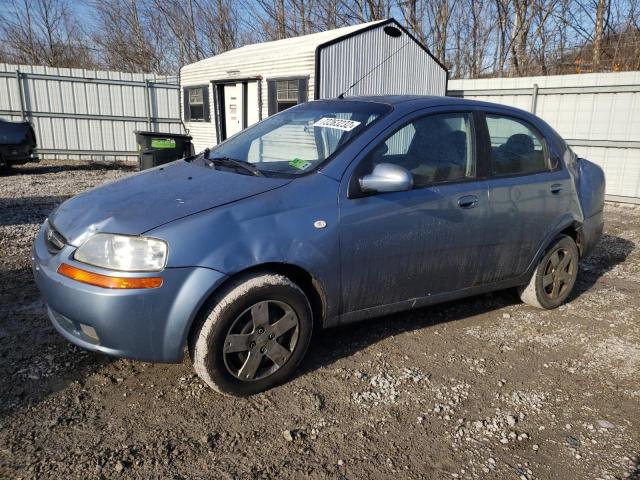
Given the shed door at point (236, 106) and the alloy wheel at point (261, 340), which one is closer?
the alloy wheel at point (261, 340)

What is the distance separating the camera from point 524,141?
4074 mm

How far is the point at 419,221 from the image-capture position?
330cm

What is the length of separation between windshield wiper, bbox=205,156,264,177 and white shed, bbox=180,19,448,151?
7.72 m

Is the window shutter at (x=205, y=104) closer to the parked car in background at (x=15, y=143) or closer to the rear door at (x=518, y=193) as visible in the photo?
the parked car in background at (x=15, y=143)

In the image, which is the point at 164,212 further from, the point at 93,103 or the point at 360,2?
the point at 360,2

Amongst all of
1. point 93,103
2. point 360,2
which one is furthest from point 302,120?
point 360,2

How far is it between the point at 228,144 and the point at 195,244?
1.55 meters

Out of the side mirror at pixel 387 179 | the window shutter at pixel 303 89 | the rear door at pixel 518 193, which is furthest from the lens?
the window shutter at pixel 303 89

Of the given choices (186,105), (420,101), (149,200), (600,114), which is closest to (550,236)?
(420,101)

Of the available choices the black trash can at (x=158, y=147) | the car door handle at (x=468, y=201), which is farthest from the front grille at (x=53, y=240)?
the black trash can at (x=158, y=147)

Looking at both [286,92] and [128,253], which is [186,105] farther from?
[128,253]

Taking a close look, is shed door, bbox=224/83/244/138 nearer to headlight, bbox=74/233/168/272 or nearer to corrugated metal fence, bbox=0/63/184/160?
corrugated metal fence, bbox=0/63/184/160

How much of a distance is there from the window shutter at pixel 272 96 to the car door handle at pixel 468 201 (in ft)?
29.6

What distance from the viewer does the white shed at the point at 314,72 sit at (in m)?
11.0
